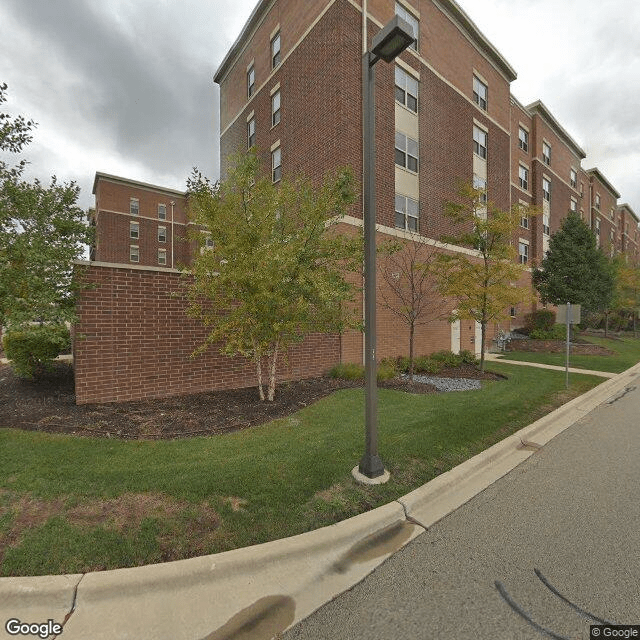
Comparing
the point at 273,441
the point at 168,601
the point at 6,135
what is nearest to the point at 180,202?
the point at 6,135

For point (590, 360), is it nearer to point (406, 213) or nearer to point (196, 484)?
point (406, 213)

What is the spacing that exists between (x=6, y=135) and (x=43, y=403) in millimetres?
5297

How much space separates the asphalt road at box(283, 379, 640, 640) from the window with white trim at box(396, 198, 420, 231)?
12.0 m

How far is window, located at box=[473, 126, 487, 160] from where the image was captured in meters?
18.9

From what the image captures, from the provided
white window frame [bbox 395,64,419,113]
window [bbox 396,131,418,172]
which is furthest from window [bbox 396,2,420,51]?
window [bbox 396,131,418,172]

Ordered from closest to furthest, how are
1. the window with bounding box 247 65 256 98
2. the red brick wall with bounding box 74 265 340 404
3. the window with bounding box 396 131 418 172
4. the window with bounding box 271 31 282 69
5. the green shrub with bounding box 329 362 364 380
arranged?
1. the red brick wall with bounding box 74 265 340 404
2. the green shrub with bounding box 329 362 364 380
3. the window with bounding box 396 131 418 172
4. the window with bounding box 271 31 282 69
5. the window with bounding box 247 65 256 98

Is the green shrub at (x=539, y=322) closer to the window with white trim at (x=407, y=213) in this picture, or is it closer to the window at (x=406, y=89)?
the window with white trim at (x=407, y=213)

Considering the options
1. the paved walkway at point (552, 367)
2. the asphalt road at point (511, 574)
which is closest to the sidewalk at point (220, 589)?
the asphalt road at point (511, 574)

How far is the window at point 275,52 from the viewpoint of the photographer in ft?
54.4

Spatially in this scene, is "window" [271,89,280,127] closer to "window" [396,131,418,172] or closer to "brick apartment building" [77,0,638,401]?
"brick apartment building" [77,0,638,401]

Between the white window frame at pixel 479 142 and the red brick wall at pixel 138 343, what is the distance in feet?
59.1

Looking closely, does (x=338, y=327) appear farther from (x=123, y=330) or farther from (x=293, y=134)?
(x=293, y=134)

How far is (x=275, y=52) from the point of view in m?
16.8

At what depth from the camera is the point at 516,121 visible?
2645cm
